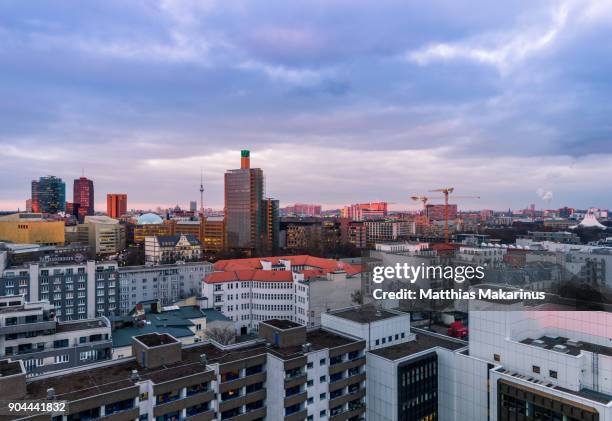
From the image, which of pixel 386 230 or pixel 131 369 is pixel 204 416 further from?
pixel 386 230

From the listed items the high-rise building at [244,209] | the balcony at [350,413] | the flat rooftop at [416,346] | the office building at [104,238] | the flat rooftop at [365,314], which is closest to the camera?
the balcony at [350,413]

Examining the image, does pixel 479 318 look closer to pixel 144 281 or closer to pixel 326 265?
pixel 326 265

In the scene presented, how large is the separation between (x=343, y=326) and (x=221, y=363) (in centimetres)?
758

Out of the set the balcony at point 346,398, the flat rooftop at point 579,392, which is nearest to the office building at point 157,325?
the balcony at point 346,398

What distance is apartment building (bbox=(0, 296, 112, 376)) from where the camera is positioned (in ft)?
75.5

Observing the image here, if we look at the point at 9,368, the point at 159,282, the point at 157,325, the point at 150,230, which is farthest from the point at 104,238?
the point at 9,368

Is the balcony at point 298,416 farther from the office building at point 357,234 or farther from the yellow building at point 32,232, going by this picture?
the yellow building at point 32,232

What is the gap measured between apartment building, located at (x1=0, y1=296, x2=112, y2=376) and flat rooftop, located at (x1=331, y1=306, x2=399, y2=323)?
13996 millimetres

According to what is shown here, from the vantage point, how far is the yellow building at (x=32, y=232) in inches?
3300

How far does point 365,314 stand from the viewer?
23.3 meters

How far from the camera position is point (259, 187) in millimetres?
91875

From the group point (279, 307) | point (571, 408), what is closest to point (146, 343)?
point (571, 408)

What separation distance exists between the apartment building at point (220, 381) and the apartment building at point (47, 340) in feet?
23.3

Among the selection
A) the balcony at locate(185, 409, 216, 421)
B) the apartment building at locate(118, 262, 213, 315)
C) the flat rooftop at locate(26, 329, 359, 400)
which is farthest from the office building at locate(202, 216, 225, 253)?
the balcony at locate(185, 409, 216, 421)
